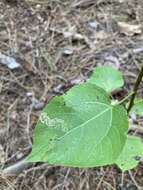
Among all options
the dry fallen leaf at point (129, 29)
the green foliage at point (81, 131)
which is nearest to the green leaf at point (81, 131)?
the green foliage at point (81, 131)

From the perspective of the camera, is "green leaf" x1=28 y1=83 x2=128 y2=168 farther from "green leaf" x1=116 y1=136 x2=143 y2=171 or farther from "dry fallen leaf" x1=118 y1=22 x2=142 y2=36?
"dry fallen leaf" x1=118 y1=22 x2=142 y2=36

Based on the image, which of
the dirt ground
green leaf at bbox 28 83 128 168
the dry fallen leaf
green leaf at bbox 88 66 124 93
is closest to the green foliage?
green leaf at bbox 28 83 128 168

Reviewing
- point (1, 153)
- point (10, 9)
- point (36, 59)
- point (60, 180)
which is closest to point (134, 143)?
point (60, 180)

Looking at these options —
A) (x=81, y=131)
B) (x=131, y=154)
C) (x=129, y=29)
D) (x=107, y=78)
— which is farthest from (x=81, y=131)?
(x=129, y=29)

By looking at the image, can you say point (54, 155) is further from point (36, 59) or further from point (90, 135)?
point (36, 59)

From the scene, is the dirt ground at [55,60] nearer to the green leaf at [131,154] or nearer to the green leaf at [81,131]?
the green leaf at [131,154]

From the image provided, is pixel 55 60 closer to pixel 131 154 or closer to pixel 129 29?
pixel 129 29
